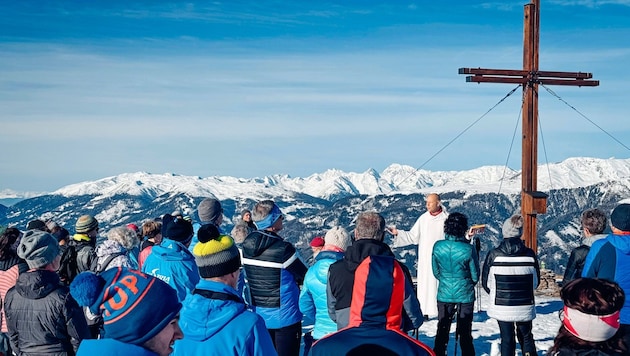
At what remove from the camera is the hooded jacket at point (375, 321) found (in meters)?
3.91

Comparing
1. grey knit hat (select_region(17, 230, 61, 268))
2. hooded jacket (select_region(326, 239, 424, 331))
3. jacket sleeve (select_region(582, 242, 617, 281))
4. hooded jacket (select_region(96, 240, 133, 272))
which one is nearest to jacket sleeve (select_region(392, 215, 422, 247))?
jacket sleeve (select_region(582, 242, 617, 281))

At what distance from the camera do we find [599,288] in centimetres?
357

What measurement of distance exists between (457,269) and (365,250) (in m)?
3.77

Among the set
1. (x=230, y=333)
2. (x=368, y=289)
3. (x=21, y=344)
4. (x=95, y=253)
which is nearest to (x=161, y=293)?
(x=230, y=333)

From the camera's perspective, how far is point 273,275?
691 cm

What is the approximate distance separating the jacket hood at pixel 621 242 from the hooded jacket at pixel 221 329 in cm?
434

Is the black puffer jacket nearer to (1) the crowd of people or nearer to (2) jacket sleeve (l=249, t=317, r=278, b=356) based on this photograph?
(1) the crowd of people

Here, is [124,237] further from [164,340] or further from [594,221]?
[594,221]

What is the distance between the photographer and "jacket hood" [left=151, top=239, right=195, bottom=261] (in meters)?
6.84

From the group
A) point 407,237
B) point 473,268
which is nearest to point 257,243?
point 473,268

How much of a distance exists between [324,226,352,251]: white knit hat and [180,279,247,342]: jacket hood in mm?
2929

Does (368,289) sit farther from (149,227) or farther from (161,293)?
(149,227)

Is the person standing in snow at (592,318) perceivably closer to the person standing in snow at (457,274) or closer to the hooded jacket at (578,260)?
the hooded jacket at (578,260)

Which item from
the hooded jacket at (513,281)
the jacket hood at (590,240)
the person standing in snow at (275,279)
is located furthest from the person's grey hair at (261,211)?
the jacket hood at (590,240)
